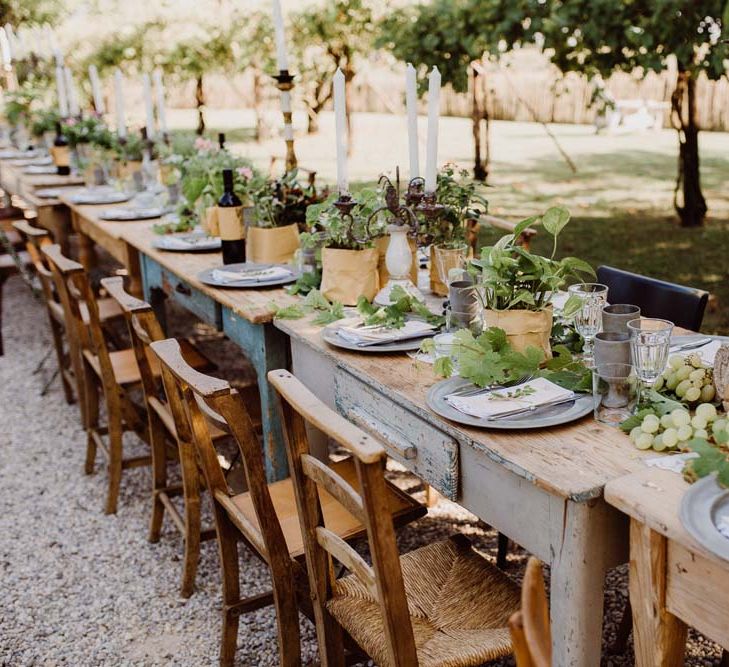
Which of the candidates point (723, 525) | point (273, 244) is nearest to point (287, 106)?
point (273, 244)

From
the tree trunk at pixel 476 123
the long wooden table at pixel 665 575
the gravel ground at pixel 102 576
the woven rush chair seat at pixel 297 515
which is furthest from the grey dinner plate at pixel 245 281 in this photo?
the tree trunk at pixel 476 123

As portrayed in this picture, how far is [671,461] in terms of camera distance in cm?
149

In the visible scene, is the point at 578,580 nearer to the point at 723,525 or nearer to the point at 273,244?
the point at 723,525

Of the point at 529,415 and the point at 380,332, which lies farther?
the point at 380,332

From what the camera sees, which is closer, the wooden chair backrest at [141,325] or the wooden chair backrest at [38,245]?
the wooden chair backrest at [141,325]

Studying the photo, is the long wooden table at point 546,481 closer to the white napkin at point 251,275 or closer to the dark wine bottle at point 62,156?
the white napkin at point 251,275

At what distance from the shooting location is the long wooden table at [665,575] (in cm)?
126

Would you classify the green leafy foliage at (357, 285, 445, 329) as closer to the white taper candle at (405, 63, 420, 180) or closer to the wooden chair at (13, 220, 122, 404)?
the white taper candle at (405, 63, 420, 180)

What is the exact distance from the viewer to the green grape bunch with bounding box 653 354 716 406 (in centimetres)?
167

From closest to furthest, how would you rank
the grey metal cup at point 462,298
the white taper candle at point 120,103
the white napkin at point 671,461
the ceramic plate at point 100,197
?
1. the white napkin at point 671,461
2. the grey metal cup at point 462,298
3. the ceramic plate at point 100,197
4. the white taper candle at point 120,103

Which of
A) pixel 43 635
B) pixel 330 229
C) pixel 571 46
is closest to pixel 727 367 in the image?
pixel 330 229

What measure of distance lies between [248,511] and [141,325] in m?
0.64

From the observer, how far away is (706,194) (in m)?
9.33

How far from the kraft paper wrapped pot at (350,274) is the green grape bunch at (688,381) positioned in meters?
1.01
